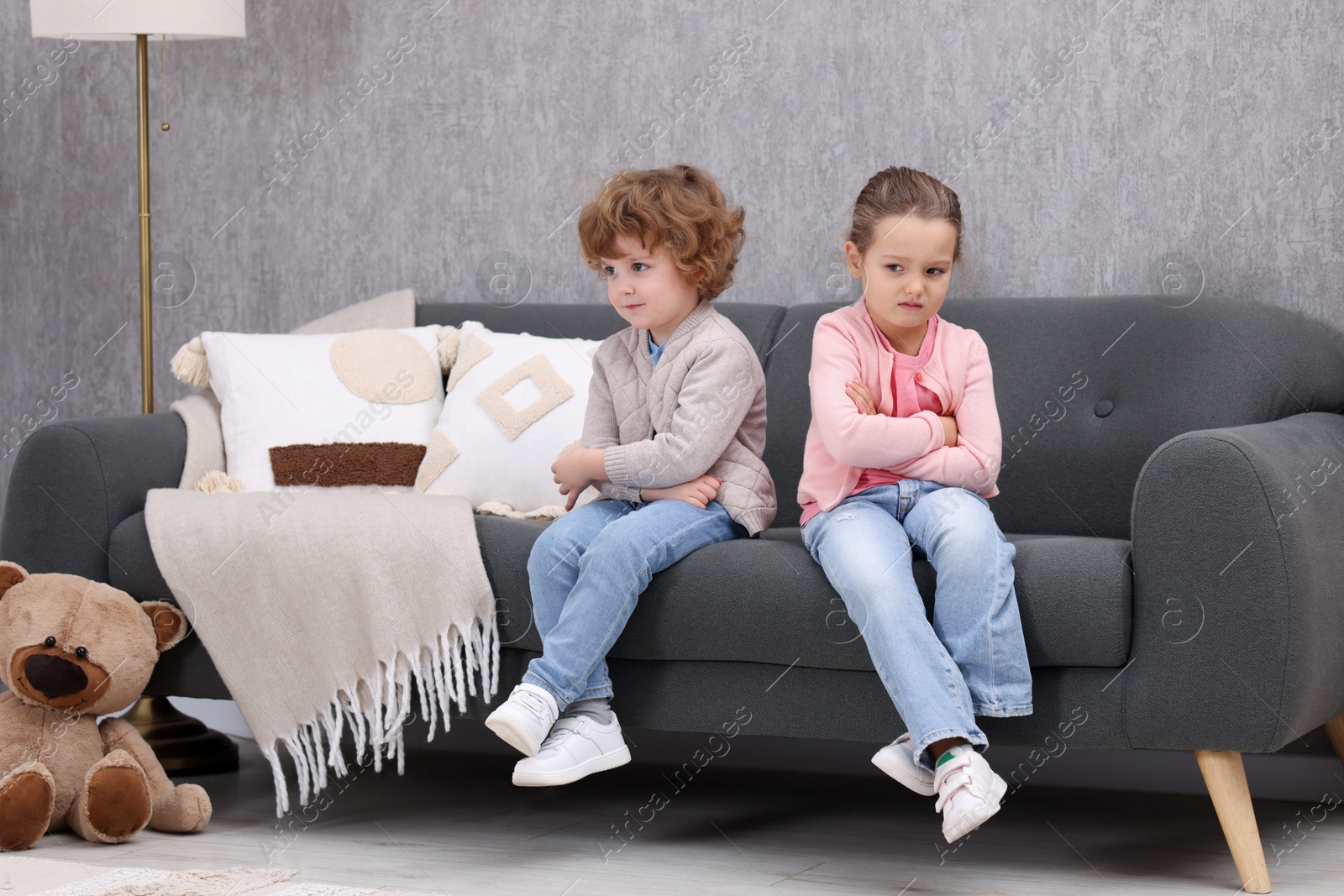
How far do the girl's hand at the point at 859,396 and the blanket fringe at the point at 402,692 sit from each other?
1.85ft

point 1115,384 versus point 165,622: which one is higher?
point 1115,384

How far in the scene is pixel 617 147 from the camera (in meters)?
2.74

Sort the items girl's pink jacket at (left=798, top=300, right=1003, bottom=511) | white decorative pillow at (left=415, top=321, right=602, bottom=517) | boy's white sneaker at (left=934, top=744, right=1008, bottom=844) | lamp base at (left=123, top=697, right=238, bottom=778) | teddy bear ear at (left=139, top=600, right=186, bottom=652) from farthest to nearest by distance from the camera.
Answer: lamp base at (left=123, top=697, right=238, bottom=778) < white decorative pillow at (left=415, top=321, right=602, bottom=517) < teddy bear ear at (left=139, top=600, right=186, bottom=652) < girl's pink jacket at (left=798, top=300, right=1003, bottom=511) < boy's white sneaker at (left=934, top=744, right=1008, bottom=844)

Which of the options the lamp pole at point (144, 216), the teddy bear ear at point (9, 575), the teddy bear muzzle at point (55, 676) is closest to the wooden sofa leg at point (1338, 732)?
the teddy bear muzzle at point (55, 676)

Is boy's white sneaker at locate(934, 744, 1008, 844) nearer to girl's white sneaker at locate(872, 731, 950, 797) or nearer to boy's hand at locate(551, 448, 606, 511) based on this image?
girl's white sneaker at locate(872, 731, 950, 797)

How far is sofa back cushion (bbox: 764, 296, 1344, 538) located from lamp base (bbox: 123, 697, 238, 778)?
43.0 inches

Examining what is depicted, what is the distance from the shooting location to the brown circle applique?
243 centimetres

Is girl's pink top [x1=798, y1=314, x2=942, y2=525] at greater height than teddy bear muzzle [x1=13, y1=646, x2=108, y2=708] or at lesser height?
greater

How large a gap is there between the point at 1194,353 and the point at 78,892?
5.66 ft

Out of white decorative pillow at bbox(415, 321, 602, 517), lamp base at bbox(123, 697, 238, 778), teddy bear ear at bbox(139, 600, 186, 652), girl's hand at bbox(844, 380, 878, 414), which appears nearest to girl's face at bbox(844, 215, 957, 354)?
girl's hand at bbox(844, 380, 878, 414)

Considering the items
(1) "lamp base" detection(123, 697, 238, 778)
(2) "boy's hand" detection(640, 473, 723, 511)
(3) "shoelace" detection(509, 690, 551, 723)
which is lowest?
(1) "lamp base" detection(123, 697, 238, 778)

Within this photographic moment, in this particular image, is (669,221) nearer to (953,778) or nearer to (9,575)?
(953,778)

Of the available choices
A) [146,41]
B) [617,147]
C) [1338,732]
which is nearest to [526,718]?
[1338,732]

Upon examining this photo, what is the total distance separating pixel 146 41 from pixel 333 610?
1398 millimetres
